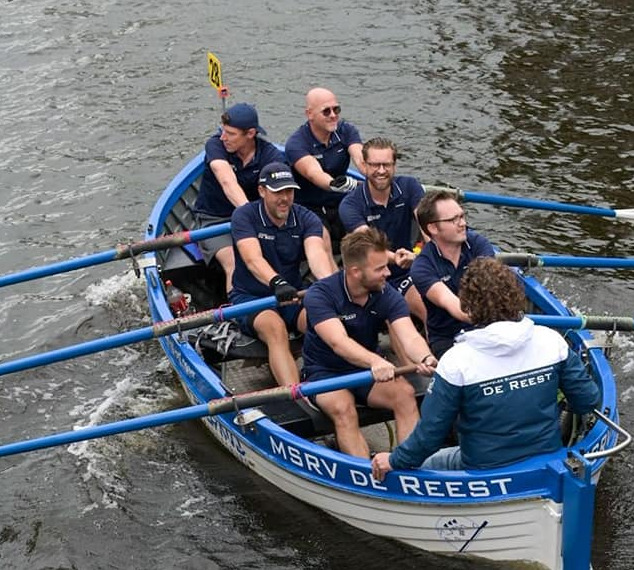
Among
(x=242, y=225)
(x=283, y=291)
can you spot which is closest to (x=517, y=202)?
(x=242, y=225)

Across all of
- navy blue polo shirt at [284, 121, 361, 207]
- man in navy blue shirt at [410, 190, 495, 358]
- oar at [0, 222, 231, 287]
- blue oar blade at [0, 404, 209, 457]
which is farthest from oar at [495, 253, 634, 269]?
blue oar blade at [0, 404, 209, 457]

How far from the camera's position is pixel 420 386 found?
8719mm

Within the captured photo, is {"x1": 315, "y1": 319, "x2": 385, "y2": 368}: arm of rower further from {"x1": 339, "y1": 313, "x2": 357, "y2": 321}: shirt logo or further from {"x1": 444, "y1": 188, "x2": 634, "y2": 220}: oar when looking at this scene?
{"x1": 444, "y1": 188, "x2": 634, "y2": 220}: oar

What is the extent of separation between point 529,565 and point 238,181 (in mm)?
5252

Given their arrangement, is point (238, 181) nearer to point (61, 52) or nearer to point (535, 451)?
point (535, 451)

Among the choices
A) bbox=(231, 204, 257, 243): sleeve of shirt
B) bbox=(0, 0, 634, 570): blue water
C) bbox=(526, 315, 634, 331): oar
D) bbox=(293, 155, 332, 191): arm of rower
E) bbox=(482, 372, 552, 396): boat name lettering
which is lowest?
bbox=(0, 0, 634, 570): blue water

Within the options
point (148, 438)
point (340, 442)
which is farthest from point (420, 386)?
point (148, 438)

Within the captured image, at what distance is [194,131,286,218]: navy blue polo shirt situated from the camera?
10.9 metres

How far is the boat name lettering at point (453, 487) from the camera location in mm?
7051

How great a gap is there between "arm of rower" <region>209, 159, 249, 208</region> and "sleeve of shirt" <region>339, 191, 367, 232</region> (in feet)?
4.13

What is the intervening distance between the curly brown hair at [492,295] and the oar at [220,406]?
4.75 ft

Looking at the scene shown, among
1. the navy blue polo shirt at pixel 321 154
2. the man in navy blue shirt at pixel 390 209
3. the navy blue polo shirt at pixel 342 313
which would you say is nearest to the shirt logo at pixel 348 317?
the navy blue polo shirt at pixel 342 313

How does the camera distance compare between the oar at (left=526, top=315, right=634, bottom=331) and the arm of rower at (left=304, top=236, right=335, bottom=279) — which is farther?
the arm of rower at (left=304, top=236, right=335, bottom=279)

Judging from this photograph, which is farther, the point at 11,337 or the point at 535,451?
the point at 11,337
